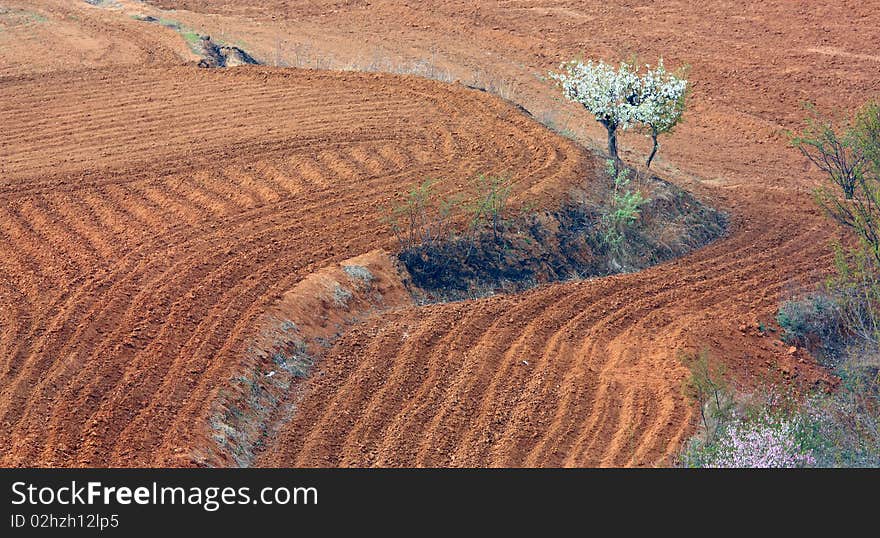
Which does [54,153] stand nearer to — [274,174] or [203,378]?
[274,174]

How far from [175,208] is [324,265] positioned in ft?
10.3

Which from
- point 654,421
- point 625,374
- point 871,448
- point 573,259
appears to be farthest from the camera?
point 573,259

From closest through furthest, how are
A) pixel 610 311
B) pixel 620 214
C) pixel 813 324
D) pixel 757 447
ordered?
pixel 757 447 → pixel 813 324 → pixel 610 311 → pixel 620 214

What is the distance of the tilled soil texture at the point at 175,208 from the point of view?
12.1 m

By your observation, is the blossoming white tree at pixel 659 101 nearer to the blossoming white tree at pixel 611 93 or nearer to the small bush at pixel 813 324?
the blossoming white tree at pixel 611 93

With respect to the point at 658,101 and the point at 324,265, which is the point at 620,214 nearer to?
the point at 658,101

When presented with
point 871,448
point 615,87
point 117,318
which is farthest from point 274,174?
point 871,448

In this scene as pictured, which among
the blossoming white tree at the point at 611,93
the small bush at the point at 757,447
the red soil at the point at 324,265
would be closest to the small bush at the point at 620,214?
the red soil at the point at 324,265

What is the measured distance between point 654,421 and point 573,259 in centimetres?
498

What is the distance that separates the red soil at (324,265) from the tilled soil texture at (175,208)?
0.05 meters

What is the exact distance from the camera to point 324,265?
51.3 ft

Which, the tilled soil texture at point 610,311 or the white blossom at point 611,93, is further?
the white blossom at point 611,93

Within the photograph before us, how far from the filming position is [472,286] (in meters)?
16.5

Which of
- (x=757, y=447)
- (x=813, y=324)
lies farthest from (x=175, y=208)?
(x=813, y=324)
